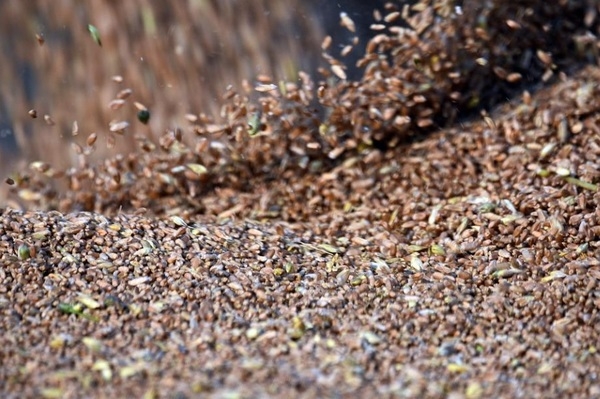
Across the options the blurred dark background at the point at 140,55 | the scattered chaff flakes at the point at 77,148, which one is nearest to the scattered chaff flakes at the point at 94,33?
the blurred dark background at the point at 140,55

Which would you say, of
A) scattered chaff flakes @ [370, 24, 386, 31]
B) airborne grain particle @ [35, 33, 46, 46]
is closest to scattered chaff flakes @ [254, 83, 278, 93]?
scattered chaff flakes @ [370, 24, 386, 31]

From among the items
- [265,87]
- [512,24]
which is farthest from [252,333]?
[512,24]

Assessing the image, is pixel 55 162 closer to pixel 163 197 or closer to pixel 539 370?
pixel 163 197

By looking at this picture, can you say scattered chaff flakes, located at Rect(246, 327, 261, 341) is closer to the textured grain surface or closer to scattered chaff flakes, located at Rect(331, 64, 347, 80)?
the textured grain surface

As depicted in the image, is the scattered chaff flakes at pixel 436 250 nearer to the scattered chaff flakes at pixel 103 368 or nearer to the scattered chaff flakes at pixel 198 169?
the scattered chaff flakes at pixel 198 169

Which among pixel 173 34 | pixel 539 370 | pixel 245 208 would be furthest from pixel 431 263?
pixel 173 34
